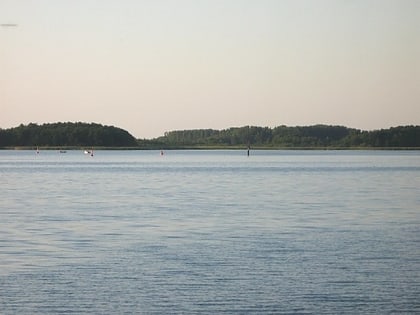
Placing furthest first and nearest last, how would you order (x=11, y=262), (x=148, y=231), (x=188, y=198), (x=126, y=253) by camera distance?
1. (x=188, y=198)
2. (x=148, y=231)
3. (x=126, y=253)
4. (x=11, y=262)

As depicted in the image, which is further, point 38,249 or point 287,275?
point 38,249

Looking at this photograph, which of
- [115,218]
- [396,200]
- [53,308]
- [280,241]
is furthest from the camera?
[396,200]

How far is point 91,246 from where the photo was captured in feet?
80.4

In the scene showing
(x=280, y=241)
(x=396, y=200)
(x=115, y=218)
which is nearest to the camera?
(x=280, y=241)

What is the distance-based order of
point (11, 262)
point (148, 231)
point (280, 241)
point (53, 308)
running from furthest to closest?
point (148, 231) → point (280, 241) → point (11, 262) → point (53, 308)

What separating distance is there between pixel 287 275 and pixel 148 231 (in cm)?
983

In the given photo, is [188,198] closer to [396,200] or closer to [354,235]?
[396,200]

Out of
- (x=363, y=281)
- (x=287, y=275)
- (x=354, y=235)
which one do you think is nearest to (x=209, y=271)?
(x=287, y=275)

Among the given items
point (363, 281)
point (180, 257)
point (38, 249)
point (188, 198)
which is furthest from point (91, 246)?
point (188, 198)

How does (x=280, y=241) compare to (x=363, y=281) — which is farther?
(x=280, y=241)

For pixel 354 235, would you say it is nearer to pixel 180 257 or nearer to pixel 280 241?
pixel 280 241

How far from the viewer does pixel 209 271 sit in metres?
19.9

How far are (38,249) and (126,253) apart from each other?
2.56 m

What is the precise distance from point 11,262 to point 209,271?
5.04 m
